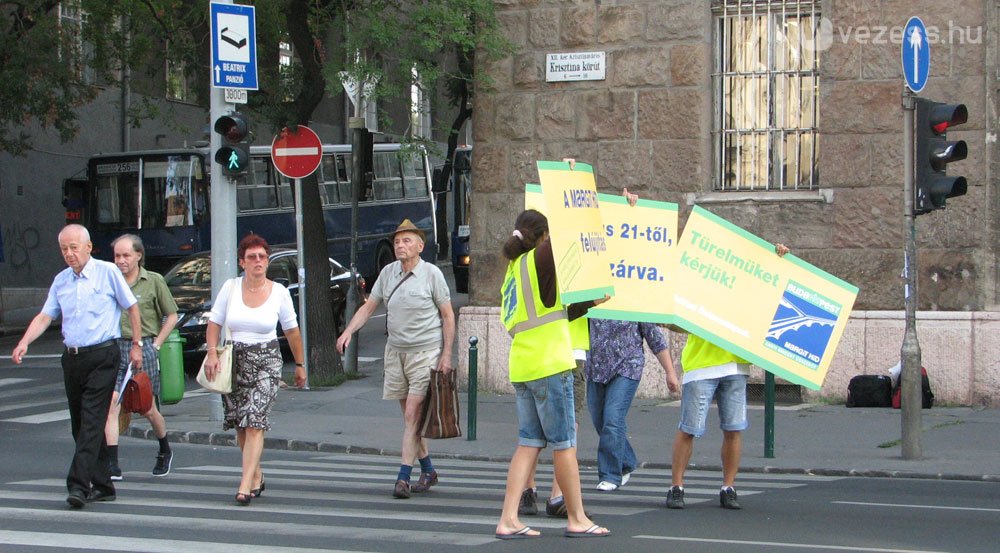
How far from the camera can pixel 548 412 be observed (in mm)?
7508

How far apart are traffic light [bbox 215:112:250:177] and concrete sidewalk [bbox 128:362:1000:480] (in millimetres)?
→ 2570

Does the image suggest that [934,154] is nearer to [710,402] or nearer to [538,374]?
[710,402]

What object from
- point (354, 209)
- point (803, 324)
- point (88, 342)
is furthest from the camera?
point (354, 209)

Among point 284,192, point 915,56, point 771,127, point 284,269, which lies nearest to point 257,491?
point 915,56

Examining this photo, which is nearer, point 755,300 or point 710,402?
point 710,402

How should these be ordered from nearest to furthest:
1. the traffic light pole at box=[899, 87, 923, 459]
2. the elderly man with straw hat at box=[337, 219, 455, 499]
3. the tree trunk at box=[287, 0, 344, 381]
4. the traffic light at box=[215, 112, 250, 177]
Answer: the elderly man with straw hat at box=[337, 219, 455, 499], the traffic light pole at box=[899, 87, 923, 459], the traffic light at box=[215, 112, 250, 177], the tree trunk at box=[287, 0, 344, 381]

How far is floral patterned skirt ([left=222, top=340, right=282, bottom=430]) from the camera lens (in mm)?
8914

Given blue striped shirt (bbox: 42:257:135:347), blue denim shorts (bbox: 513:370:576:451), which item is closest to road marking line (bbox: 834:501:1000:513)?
blue denim shorts (bbox: 513:370:576:451)

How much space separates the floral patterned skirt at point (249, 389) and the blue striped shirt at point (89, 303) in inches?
33.5

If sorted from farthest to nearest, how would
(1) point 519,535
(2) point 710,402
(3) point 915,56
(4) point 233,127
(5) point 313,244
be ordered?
(5) point 313,244 → (4) point 233,127 → (3) point 915,56 → (2) point 710,402 → (1) point 519,535

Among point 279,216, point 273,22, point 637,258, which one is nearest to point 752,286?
point 637,258

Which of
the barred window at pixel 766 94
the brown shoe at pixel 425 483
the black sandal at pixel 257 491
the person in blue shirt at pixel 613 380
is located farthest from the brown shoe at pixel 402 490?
the barred window at pixel 766 94

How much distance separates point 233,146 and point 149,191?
13.7m

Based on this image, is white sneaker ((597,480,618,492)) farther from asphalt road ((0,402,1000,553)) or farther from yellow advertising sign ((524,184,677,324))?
yellow advertising sign ((524,184,677,324))
